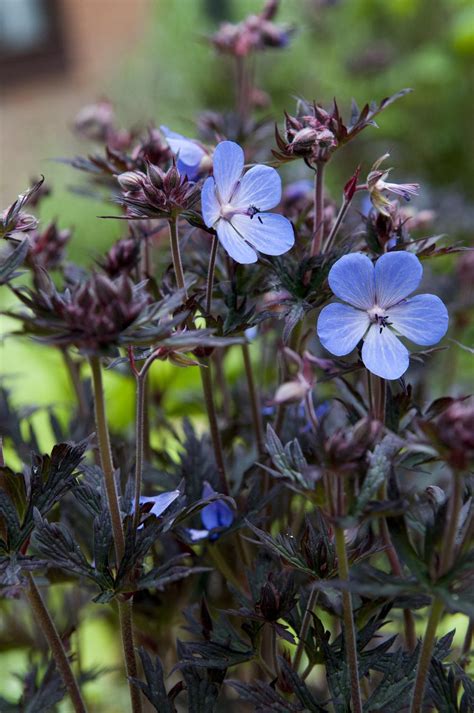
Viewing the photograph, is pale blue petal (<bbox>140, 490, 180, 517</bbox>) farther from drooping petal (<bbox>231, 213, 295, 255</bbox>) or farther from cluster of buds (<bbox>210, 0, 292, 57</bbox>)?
cluster of buds (<bbox>210, 0, 292, 57</bbox>)

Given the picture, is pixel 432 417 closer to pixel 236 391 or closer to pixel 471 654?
pixel 471 654

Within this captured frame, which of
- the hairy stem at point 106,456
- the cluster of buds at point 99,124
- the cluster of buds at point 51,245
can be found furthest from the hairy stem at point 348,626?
the cluster of buds at point 99,124

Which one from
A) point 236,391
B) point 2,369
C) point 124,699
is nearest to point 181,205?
point 236,391

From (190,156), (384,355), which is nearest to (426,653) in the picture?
(384,355)

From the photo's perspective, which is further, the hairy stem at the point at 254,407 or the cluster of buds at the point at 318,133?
the hairy stem at the point at 254,407

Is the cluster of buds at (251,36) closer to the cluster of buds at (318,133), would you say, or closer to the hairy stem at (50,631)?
the cluster of buds at (318,133)

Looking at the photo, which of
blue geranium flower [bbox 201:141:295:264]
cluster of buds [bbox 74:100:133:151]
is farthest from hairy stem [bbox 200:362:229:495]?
cluster of buds [bbox 74:100:133:151]

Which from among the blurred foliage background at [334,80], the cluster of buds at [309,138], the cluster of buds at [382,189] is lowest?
the blurred foliage background at [334,80]
